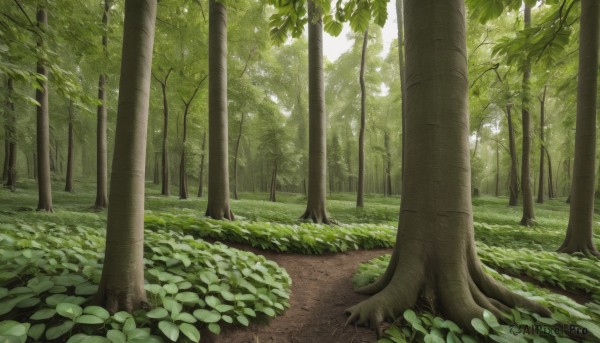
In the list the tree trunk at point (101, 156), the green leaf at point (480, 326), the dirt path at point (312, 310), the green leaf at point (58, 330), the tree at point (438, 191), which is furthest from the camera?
the tree trunk at point (101, 156)

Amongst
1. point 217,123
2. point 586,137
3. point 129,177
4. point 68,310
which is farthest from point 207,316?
point 586,137

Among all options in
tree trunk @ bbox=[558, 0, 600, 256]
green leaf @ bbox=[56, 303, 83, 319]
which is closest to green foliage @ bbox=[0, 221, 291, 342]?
green leaf @ bbox=[56, 303, 83, 319]

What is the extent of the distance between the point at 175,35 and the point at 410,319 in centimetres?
1174

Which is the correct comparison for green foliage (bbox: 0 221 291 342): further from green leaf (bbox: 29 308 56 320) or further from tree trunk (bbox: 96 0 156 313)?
tree trunk (bbox: 96 0 156 313)

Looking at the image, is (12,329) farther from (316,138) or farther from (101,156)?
(101,156)

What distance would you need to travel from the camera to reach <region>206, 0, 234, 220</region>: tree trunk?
6.18m

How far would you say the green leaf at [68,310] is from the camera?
1742 millimetres

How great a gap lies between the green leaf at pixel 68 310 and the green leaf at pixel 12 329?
0.57 feet

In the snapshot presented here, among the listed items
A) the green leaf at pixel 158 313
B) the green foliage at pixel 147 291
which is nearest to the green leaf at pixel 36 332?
the green foliage at pixel 147 291

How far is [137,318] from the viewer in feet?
6.59

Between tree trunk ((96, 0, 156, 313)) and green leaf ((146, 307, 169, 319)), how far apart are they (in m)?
0.24

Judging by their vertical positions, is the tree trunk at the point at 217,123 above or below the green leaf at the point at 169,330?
above

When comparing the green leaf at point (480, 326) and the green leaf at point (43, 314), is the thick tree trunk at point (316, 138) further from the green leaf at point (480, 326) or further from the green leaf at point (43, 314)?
A: the green leaf at point (43, 314)

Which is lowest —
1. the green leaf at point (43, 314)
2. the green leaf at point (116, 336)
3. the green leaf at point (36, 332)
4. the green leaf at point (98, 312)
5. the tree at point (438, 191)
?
the green leaf at point (116, 336)
